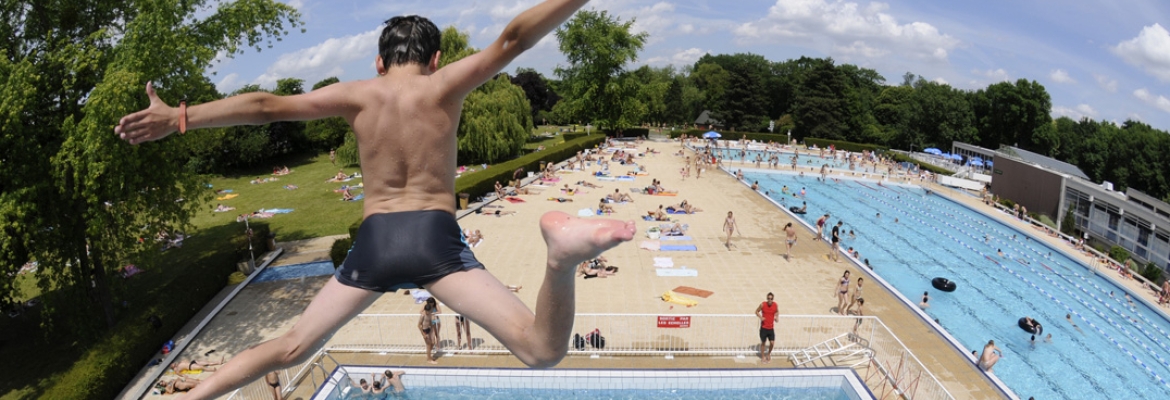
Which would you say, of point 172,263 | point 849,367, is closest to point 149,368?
point 172,263

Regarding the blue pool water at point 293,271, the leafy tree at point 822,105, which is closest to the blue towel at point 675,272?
the blue pool water at point 293,271

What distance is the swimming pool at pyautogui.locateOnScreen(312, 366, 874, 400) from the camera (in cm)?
1274

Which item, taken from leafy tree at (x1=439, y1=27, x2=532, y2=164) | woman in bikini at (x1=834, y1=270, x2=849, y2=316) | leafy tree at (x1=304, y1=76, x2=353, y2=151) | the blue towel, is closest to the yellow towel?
the blue towel

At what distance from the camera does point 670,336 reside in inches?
575

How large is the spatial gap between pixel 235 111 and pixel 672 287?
16727 millimetres

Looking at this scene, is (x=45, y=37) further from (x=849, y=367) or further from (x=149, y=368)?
(x=849, y=367)

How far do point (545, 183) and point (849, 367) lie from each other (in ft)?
82.8

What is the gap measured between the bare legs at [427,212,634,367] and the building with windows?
3287cm

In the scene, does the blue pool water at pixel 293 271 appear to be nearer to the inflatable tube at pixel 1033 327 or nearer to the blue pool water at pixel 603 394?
the blue pool water at pixel 603 394

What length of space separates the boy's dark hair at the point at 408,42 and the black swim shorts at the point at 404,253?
77cm

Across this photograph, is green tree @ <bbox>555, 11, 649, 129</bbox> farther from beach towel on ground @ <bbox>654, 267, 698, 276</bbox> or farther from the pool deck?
beach towel on ground @ <bbox>654, 267, 698, 276</bbox>

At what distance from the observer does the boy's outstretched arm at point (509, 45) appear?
2580 mm

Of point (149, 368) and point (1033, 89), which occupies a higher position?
point (1033, 89)

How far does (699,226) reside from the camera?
87.9 ft
